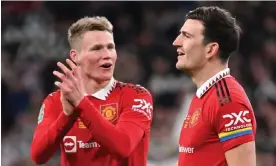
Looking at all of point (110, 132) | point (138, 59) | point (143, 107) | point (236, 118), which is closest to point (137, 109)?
point (143, 107)

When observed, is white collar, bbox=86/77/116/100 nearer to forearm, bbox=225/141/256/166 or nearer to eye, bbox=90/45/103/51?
eye, bbox=90/45/103/51

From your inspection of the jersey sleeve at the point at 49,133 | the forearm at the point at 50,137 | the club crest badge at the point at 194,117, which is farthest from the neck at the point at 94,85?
the club crest badge at the point at 194,117

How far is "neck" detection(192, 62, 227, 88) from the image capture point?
3975mm

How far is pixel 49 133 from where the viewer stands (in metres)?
4.05

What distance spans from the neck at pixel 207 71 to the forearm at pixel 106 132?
0.54 m

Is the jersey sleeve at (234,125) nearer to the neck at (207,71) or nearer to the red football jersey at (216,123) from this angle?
the red football jersey at (216,123)

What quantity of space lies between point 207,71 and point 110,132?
2.28 ft

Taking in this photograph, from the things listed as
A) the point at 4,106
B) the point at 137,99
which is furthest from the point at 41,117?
the point at 4,106

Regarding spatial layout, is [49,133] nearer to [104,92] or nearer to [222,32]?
[104,92]

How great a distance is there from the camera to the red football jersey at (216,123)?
143 inches

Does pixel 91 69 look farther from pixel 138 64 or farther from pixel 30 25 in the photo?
pixel 30 25

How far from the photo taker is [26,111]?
948cm

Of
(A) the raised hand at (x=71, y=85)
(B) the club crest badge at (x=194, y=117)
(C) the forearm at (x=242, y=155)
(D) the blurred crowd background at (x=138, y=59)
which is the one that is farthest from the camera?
(D) the blurred crowd background at (x=138, y=59)

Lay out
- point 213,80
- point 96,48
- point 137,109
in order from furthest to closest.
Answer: point 96,48 → point 137,109 → point 213,80
